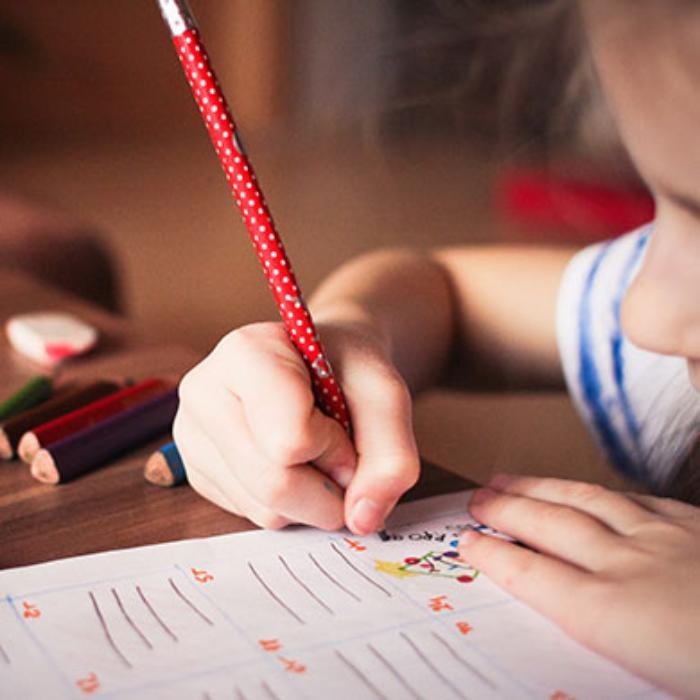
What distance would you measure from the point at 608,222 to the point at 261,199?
155cm

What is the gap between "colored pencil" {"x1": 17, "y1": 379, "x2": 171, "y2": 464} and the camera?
0.47m

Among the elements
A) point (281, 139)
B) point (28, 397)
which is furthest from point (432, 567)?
point (281, 139)

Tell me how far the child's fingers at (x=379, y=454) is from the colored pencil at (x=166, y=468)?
3.6 inches

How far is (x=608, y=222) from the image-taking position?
6.12 ft

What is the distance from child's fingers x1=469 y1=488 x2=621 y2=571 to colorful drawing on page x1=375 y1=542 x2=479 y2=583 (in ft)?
0.09

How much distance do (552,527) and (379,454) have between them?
0.07m

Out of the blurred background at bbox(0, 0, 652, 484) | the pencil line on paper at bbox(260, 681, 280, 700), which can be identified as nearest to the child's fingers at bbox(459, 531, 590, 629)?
the pencil line on paper at bbox(260, 681, 280, 700)

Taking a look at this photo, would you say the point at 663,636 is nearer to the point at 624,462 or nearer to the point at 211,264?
the point at 624,462

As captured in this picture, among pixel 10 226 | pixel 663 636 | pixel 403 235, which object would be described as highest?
pixel 10 226

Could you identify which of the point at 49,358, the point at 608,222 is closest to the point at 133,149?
the point at 608,222

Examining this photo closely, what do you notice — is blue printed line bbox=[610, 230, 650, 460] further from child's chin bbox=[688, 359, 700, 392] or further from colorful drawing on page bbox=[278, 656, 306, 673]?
colorful drawing on page bbox=[278, 656, 306, 673]

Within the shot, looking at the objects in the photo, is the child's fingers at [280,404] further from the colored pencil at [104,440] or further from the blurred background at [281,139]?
the blurred background at [281,139]

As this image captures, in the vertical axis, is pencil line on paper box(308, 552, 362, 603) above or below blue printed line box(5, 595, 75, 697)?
below

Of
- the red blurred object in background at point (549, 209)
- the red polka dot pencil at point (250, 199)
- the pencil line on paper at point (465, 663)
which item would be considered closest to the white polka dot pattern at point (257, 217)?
the red polka dot pencil at point (250, 199)
